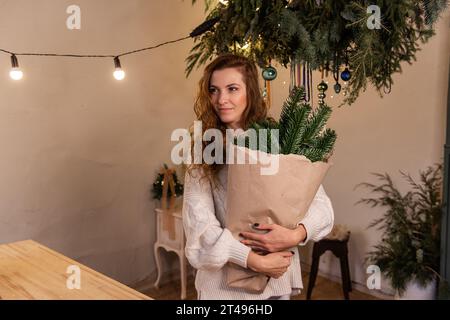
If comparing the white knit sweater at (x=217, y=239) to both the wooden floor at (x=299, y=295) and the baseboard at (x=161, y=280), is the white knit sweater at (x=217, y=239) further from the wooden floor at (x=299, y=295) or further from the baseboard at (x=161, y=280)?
the baseboard at (x=161, y=280)

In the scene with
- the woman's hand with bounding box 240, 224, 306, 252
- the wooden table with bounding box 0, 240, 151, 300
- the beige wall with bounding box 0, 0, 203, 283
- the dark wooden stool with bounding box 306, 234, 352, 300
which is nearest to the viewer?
the wooden table with bounding box 0, 240, 151, 300

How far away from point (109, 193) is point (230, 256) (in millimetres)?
2046

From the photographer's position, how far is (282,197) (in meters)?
1.12

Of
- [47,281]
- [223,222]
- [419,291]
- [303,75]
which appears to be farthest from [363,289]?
[47,281]

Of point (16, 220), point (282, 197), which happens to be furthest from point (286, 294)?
point (16, 220)

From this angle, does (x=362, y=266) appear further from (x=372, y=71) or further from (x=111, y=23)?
(x=111, y=23)

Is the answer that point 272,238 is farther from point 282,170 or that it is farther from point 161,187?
point 161,187

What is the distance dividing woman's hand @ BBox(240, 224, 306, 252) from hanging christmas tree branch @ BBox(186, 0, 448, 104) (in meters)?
0.54

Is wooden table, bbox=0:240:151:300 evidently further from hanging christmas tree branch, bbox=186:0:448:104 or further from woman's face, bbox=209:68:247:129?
hanging christmas tree branch, bbox=186:0:448:104

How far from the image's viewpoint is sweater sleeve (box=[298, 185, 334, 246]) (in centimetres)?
129

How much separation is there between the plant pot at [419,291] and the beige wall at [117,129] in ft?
1.88

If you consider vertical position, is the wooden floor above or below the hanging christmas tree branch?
below

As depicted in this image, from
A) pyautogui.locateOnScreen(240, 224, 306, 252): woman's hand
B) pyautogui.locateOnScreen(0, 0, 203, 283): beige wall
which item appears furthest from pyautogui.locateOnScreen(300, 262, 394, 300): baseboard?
pyautogui.locateOnScreen(240, 224, 306, 252): woman's hand

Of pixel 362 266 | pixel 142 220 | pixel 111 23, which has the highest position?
pixel 111 23
